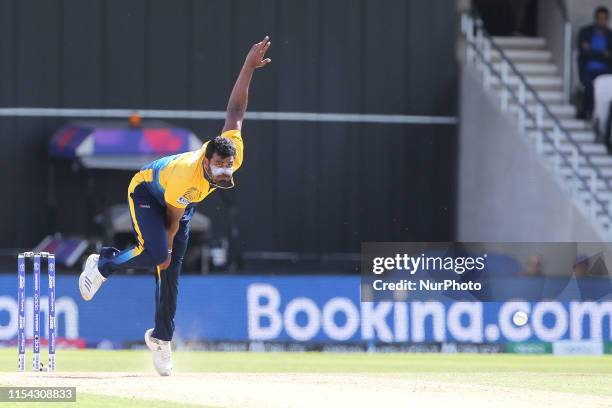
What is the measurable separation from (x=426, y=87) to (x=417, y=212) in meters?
2.03

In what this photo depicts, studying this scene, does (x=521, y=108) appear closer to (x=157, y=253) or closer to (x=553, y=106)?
(x=553, y=106)

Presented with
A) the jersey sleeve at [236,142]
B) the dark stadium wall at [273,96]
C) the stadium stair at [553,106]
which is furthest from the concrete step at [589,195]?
the jersey sleeve at [236,142]

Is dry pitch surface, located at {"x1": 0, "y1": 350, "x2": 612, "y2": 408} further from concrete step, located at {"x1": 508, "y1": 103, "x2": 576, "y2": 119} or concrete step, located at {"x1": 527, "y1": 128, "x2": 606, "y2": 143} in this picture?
concrete step, located at {"x1": 508, "y1": 103, "x2": 576, "y2": 119}

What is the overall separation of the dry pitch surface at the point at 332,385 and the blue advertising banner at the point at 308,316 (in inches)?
76.7

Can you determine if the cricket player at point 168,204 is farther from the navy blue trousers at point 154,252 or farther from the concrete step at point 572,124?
the concrete step at point 572,124

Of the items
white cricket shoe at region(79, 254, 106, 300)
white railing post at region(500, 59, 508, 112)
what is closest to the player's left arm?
white cricket shoe at region(79, 254, 106, 300)

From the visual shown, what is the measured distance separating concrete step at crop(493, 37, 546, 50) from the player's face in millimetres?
16139

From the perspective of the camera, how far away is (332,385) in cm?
1245

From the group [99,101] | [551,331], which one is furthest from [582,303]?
[99,101]

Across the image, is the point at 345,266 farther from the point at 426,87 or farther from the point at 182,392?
the point at 182,392

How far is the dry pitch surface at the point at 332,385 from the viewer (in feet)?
37.2

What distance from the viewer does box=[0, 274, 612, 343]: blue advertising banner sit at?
18.7 meters

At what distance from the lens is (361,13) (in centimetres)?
2598

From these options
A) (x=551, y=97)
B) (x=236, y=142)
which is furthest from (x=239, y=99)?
(x=551, y=97)
